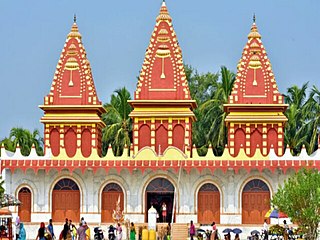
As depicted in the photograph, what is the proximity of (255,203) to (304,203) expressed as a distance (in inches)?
521

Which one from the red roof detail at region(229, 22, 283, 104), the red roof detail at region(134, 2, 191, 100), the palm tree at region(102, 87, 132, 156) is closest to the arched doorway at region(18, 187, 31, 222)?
the red roof detail at region(134, 2, 191, 100)

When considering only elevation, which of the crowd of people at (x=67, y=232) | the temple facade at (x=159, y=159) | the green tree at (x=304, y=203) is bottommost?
the crowd of people at (x=67, y=232)

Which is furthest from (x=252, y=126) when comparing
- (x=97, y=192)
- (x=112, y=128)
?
(x=112, y=128)

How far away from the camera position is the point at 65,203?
59406 mm

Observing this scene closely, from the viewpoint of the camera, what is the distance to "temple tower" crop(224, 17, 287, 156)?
62.2 m

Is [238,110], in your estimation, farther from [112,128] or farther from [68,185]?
[112,128]

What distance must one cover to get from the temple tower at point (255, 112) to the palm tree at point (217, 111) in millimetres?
12545

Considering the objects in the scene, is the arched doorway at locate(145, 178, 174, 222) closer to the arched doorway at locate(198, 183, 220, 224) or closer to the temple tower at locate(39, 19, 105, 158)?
the arched doorway at locate(198, 183, 220, 224)

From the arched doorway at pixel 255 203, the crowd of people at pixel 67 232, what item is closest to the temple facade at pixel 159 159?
the arched doorway at pixel 255 203

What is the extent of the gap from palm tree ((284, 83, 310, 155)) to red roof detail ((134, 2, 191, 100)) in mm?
14082

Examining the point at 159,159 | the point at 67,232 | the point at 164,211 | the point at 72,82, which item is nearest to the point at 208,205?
the point at 164,211

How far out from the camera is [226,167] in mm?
57688

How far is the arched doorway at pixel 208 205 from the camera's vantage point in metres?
58.8

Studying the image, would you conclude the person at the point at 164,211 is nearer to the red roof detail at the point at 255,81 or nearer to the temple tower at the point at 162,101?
the temple tower at the point at 162,101
